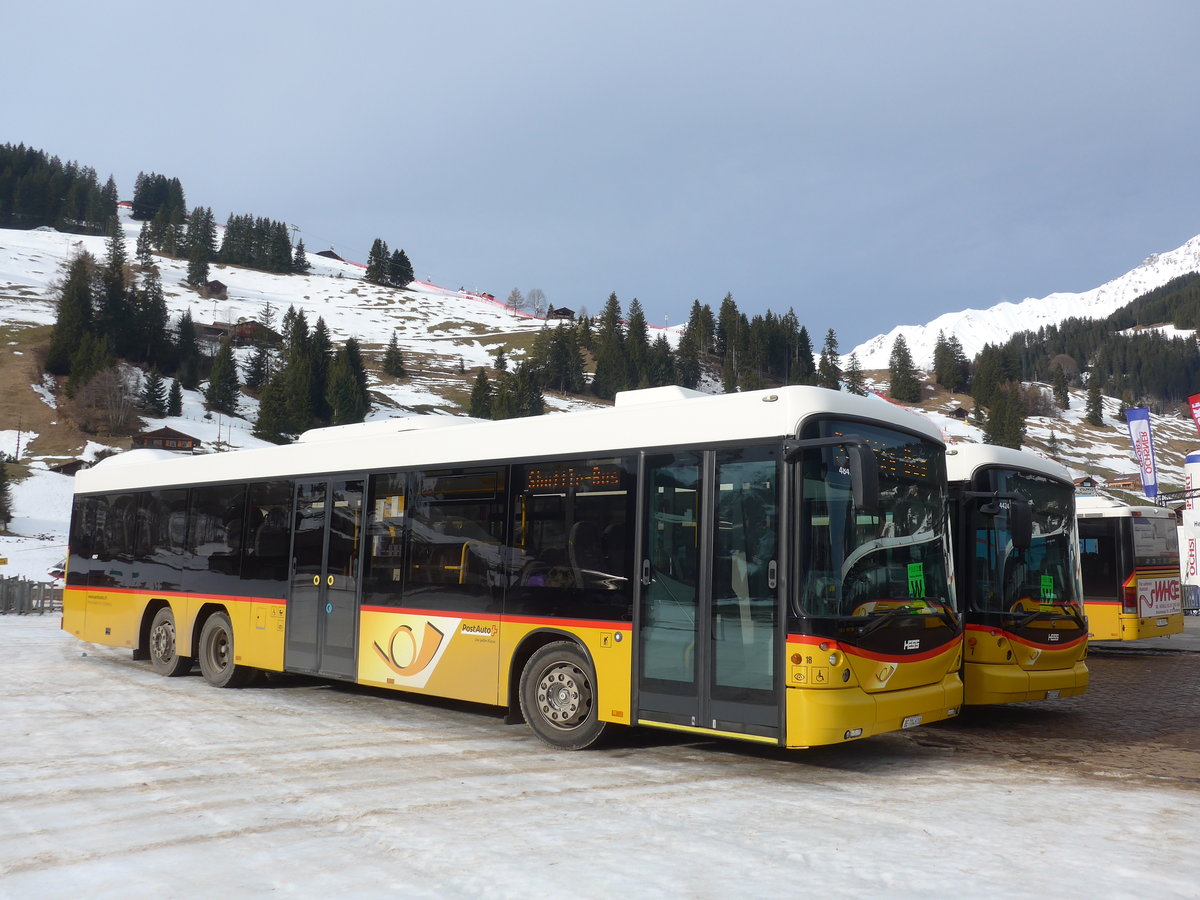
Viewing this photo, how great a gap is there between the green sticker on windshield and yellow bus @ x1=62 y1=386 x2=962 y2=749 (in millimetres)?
25

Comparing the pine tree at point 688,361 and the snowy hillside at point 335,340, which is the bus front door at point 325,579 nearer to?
the snowy hillside at point 335,340

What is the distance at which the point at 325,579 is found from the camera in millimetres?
11820

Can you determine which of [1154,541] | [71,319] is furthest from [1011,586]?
[71,319]

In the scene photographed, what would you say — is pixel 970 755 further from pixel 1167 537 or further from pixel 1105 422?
pixel 1105 422

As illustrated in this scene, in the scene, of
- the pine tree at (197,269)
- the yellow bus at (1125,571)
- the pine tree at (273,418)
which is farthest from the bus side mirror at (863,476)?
the pine tree at (197,269)

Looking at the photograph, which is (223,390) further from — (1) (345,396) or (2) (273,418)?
(1) (345,396)

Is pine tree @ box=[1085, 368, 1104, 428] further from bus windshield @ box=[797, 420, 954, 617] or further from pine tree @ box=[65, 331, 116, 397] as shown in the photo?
bus windshield @ box=[797, 420, 954, 617]

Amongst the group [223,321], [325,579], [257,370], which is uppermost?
[223,321]

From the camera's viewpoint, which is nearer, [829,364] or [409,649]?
[409,649]

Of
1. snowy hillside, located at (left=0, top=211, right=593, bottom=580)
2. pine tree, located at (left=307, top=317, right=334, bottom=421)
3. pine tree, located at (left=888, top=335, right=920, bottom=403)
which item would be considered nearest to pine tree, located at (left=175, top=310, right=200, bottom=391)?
snowy hillside, located at (left=0, top=211, right=593, bottom=580)

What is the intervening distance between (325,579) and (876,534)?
6.74 metres

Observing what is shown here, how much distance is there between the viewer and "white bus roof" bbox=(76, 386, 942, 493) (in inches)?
317

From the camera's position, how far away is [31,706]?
11219 millimetres

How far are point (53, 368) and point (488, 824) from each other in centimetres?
12087
